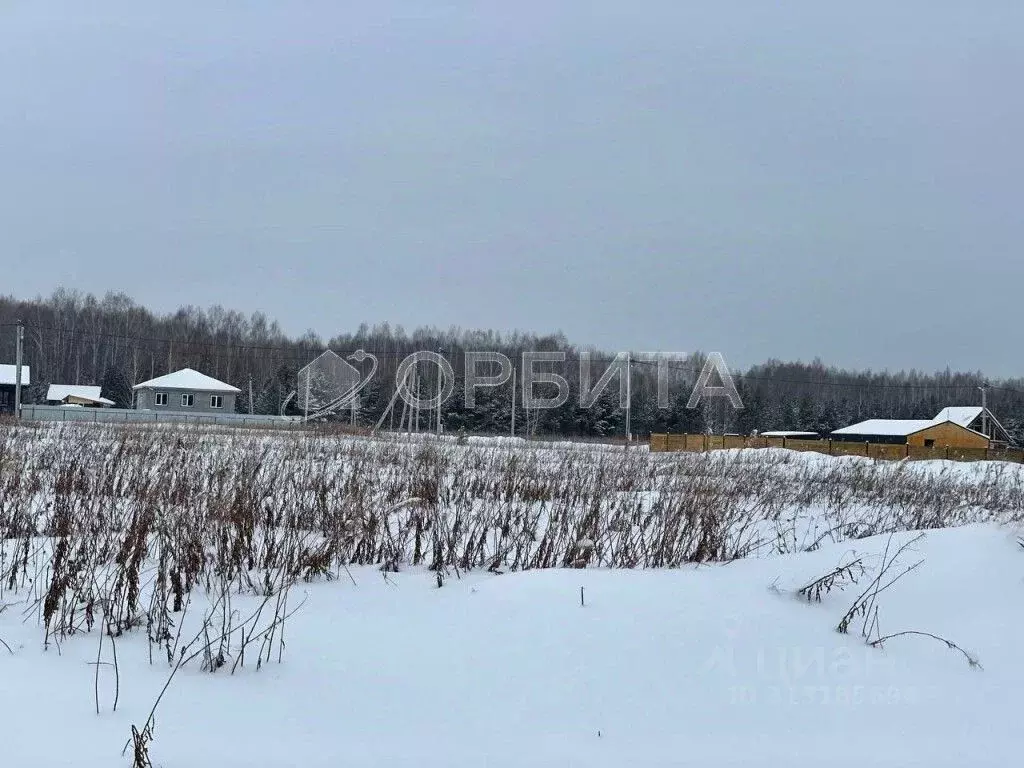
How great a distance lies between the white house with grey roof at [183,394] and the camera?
50781 mm

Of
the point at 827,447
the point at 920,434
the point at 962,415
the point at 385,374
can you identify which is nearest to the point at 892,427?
the point at 920,434

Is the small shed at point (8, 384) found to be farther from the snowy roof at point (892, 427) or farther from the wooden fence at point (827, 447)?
the snowy roof at point (892, 427)

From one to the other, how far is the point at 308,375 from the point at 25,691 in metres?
55.9

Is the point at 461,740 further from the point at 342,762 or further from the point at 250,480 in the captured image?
the point at 250,480

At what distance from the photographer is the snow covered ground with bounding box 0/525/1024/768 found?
7.75ft

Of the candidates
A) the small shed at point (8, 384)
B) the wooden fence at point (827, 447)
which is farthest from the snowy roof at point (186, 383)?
the wooden fence at point (827, 447)

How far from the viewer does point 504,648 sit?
3072 mm

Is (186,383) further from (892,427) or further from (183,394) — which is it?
(892,427)

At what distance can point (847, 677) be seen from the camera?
10.3ft

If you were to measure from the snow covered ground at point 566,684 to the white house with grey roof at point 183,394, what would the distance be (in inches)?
1983

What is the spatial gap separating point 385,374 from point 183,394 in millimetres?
21141

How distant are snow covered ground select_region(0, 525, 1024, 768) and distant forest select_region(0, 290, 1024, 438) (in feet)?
133

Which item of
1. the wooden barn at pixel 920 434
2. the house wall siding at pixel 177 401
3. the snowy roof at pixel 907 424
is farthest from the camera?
the house wall siding at pixel 177 401

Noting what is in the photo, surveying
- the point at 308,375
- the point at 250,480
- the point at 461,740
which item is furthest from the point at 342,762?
the point at 308,375
